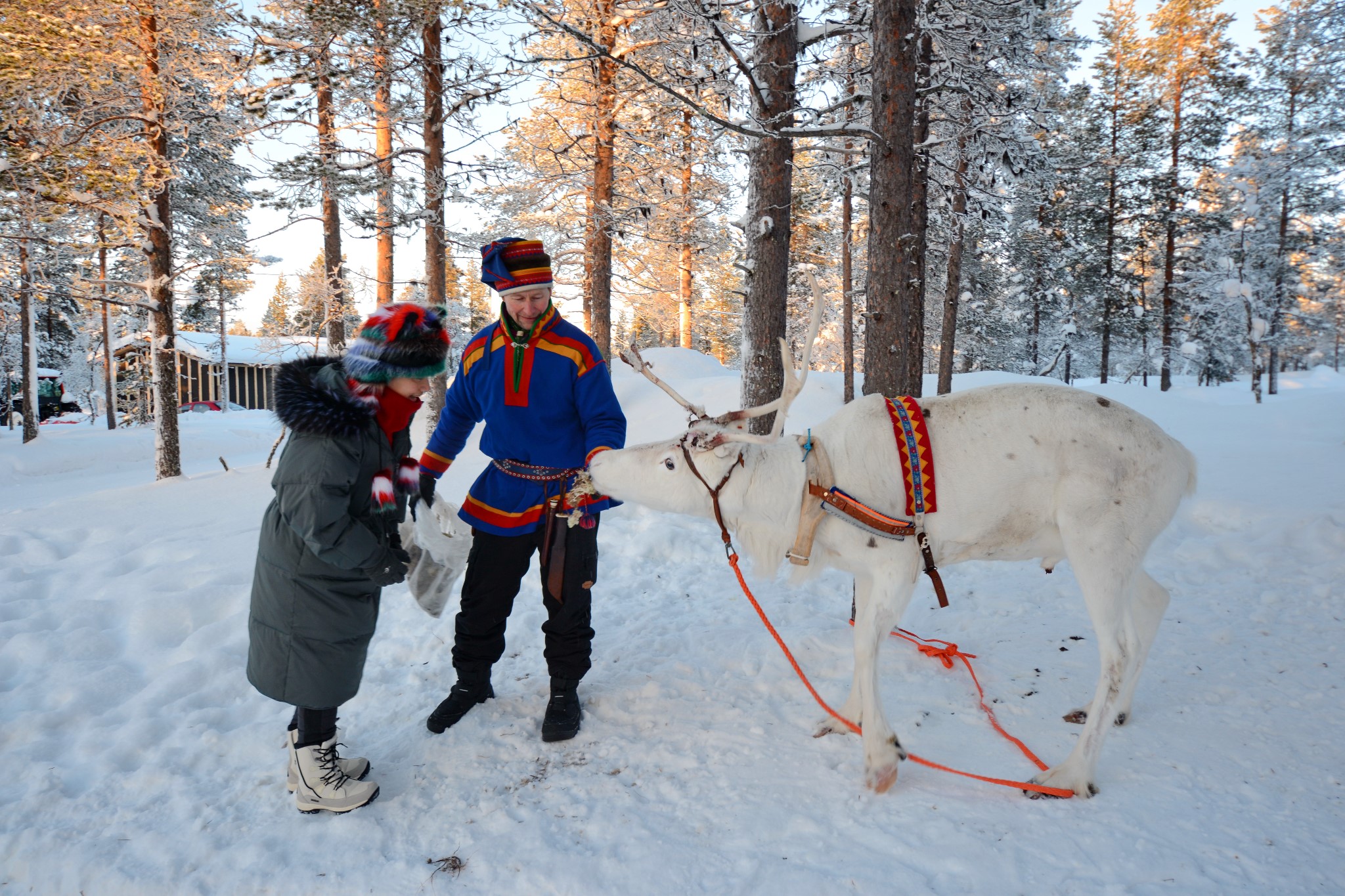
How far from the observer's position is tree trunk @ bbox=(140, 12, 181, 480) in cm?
977

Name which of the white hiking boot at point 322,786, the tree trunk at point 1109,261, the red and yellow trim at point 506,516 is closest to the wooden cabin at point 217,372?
the red and yellow trim at point 506,516

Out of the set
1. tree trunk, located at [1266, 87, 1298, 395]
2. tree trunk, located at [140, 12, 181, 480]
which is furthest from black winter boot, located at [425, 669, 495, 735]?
tree trunk, located at [1266, 87, 1298, 395]

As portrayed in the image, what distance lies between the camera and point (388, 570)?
2.58 m

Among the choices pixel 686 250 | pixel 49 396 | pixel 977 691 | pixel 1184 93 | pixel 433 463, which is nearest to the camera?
pixel 433 463

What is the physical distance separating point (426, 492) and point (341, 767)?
120 cm

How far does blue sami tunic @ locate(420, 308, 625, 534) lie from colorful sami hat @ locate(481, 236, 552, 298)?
21 cm

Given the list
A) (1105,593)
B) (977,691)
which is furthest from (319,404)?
(977,691)

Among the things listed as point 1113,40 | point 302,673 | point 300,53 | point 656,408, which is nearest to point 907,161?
point 302,673

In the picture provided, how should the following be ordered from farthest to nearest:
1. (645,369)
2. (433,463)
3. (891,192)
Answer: (891,192) → (433,463) → (645,369)

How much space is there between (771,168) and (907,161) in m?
1.86

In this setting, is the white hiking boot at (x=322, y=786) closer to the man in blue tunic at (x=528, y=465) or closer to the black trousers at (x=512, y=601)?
the man in blue tunic at (x=528, y=465)

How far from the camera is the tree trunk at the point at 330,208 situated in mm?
10852

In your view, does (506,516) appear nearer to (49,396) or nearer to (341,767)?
(341,767)

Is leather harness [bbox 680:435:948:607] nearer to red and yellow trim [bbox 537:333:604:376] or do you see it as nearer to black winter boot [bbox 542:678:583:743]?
red and yellow trim [bbox 537:333:604:376]
